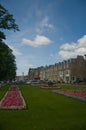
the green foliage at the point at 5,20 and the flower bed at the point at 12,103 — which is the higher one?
the green foliage at the point at 5,20

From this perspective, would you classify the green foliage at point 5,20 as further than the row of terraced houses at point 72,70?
No

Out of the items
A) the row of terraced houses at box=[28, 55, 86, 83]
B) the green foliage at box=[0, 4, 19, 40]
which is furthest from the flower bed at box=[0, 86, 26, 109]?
the row of terraced houses at box=[28, 55, 86, 83]

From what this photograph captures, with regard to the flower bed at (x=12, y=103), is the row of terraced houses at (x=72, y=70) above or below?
above

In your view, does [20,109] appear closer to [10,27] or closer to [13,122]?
[13,122]

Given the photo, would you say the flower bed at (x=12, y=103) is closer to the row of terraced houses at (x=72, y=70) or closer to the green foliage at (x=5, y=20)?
the green foliage at (x=5, y=20)

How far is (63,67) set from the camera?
494 ft

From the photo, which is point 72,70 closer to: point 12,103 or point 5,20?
point 12,103

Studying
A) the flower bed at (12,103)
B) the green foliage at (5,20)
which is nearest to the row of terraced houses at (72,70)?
the flower bed at (12,103)

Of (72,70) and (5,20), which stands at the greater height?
(72,70)

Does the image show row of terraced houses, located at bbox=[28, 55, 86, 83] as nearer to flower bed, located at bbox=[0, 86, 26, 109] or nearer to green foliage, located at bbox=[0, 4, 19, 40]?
flower bed, located at bbox=[0, 86, 26, 109]

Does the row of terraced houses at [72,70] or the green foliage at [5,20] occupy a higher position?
the row of terraced houses at [72,70]

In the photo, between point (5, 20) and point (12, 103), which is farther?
point (12, 103)

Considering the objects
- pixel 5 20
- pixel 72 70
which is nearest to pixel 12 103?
pixel 5 20

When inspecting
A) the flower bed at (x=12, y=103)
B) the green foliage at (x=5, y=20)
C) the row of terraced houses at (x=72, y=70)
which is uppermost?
the row of terraced houses at (x=72, y=70)
